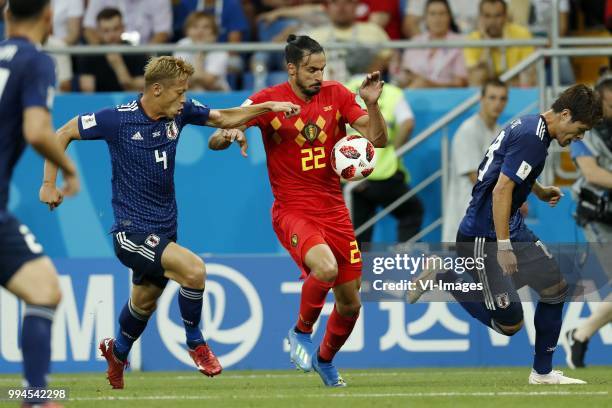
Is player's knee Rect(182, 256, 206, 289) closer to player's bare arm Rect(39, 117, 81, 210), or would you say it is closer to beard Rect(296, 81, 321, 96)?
player's bare arm Rect(39, 117, 81, 210)

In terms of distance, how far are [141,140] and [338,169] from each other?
1.44m

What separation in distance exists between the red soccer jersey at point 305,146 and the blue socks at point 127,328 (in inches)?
52.5

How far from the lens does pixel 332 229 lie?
31.5 feet

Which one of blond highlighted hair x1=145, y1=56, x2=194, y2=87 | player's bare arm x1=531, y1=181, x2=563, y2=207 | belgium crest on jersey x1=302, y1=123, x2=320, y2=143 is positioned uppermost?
blond highlighted hair x1=145, y1=56, x2=194, y2=87

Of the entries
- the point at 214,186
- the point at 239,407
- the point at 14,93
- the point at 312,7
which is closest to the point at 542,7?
the point at 312,7

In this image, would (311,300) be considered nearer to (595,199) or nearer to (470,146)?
(595,199)

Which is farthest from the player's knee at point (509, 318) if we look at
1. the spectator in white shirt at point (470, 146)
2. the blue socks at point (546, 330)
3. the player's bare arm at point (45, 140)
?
the player's bare arm at point (45, 140)

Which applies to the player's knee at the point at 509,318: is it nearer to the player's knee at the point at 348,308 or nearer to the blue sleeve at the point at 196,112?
the player's knee at the point at 348,308

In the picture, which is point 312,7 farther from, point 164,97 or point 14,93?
point 14,93

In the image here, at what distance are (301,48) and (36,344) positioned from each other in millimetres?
3751

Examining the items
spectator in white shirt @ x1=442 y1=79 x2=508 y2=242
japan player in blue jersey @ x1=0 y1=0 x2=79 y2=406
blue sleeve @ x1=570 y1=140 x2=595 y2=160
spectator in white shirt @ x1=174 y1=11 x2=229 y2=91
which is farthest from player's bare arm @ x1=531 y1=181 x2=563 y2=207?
spectator in white shirt @ x1=174 y1=11 x2=229 y2=91

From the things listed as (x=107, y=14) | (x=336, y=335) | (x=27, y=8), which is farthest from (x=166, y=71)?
(x=107, y=14)

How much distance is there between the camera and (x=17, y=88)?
21.7 ft

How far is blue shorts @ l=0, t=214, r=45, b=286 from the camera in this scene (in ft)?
21.7
